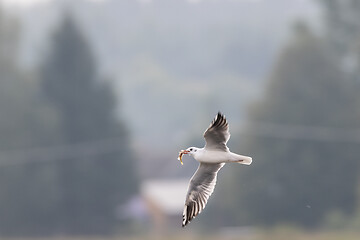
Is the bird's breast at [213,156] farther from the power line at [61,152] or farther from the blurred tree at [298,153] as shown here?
the power line at [61,152]

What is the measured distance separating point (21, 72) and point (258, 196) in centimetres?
1387

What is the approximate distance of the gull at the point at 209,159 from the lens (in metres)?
10.6

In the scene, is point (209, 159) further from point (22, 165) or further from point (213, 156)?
point (22, 165)

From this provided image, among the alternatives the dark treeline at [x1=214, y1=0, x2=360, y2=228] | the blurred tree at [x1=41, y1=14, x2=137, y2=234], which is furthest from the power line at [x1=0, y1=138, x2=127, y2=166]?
the dark treeline at [x1=214, y1=0, x2=360, y2=228]

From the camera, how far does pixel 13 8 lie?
178 ft

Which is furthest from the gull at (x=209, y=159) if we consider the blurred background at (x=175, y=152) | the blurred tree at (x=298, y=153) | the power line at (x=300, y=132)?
the power line at (x=300, y=132)

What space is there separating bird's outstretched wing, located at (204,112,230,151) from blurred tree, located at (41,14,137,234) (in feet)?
109

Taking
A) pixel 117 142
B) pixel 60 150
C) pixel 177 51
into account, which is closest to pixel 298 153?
pixel 117 142

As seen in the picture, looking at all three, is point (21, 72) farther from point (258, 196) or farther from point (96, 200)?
point (258, 196)

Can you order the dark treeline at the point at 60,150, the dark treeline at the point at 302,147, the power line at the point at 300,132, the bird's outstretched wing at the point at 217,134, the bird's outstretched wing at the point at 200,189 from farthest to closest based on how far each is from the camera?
1. the dark treeline at the point at 60,150
2. the power line at the point at 300,132
3. the dark treeline at the point at 302,147
4. the bird's outstretched wing at the point at 200,189
5. the bird's outstretched wing at the point at 217,134

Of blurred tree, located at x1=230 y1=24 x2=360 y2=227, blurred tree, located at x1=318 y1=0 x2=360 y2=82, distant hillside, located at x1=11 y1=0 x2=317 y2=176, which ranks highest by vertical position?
distant hillside, located at x1=11 y1=0 x2=317 y2=176

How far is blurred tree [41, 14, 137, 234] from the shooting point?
1796 inches

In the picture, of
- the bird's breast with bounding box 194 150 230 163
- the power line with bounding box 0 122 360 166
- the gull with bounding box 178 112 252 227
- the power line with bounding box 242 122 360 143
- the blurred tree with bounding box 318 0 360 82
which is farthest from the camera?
the blurred tree with bounding box 318 0 360 82

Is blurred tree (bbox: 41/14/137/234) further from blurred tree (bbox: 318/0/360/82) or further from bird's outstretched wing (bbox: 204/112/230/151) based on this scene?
bird's outstretched wing (bbox: 204/112/230/151)
